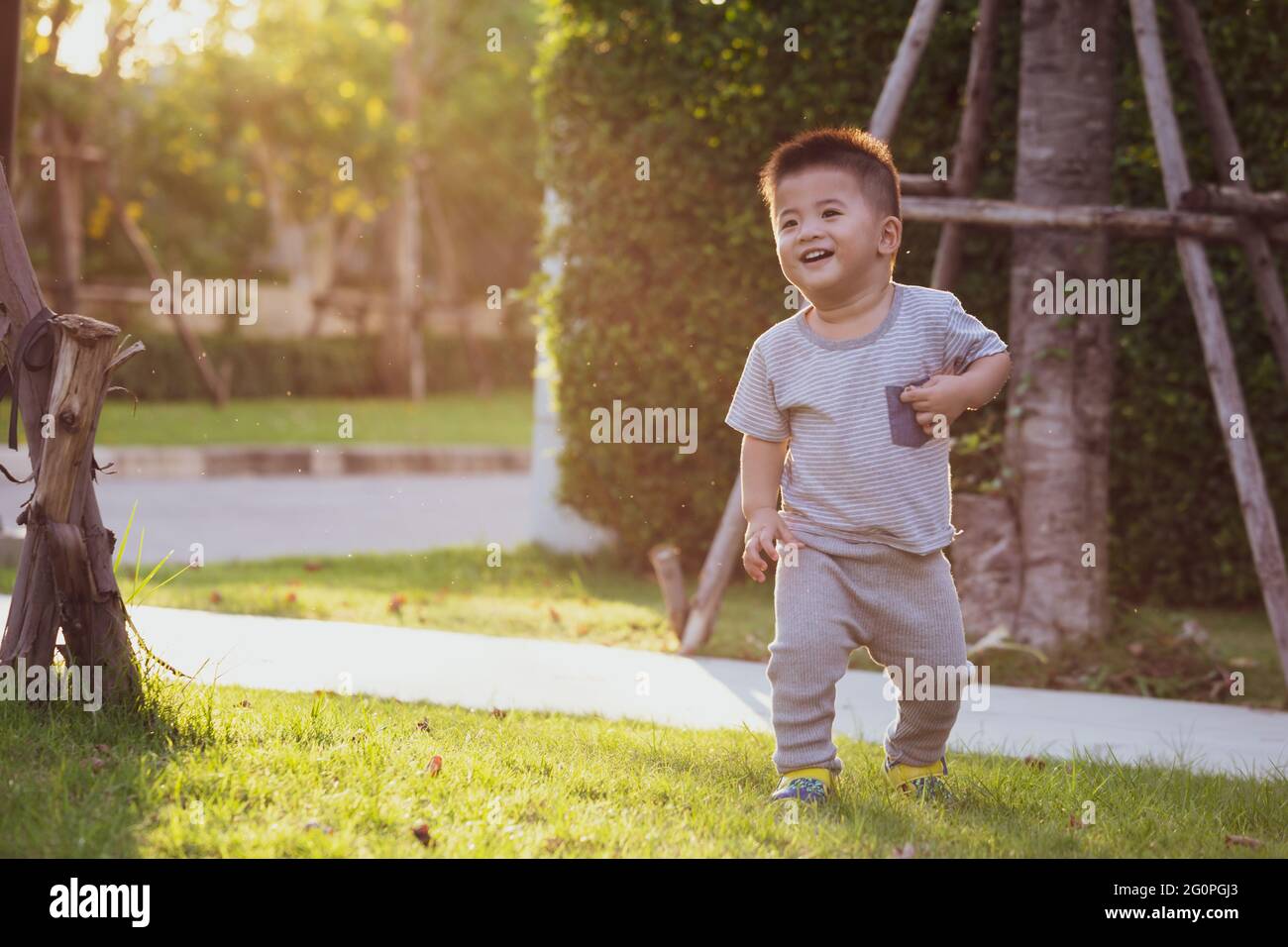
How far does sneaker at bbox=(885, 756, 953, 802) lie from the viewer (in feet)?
12.9

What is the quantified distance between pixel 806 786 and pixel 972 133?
361cm

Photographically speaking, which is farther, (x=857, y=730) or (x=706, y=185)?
(x=706, y=185)

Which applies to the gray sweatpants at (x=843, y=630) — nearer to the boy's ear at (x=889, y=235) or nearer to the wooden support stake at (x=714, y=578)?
the boy's ear at (x=889, y=235)

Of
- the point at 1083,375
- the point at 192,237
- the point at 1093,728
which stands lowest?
the point at 1093,728

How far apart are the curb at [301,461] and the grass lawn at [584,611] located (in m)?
4.64

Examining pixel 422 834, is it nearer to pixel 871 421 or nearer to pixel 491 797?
pixel 491 797

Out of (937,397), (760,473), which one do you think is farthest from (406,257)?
(937,397)

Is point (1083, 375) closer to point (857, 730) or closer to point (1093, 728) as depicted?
point (1093, 728)

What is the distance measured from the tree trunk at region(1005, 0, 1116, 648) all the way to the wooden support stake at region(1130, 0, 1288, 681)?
50 centimetres

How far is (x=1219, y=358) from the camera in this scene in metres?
5.70

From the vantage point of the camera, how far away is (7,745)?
3.71 metres

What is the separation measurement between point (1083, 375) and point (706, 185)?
7.58 feet

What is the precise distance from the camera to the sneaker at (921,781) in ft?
12.9
